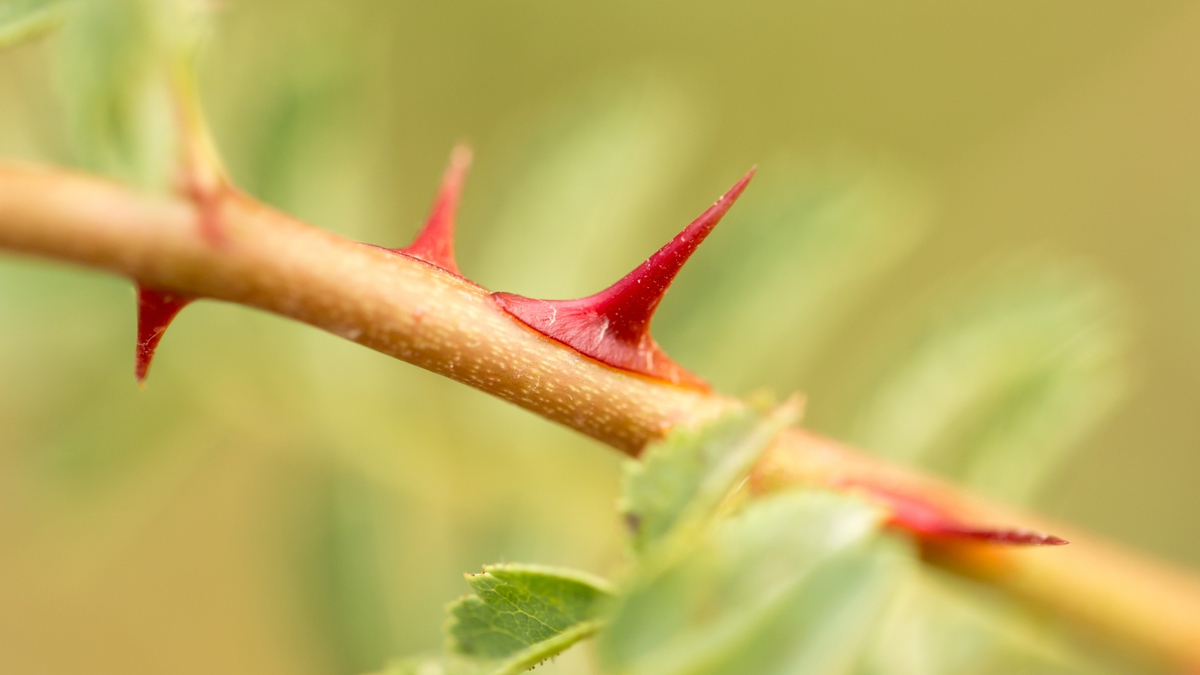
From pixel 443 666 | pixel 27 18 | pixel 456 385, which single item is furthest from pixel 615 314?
pixel 456 385

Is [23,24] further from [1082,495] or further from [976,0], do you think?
[976,0]

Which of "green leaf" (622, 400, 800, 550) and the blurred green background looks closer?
"green leaf" (622, 400, 800, 550)

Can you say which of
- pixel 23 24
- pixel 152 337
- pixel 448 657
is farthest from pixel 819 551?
pixel 23 24

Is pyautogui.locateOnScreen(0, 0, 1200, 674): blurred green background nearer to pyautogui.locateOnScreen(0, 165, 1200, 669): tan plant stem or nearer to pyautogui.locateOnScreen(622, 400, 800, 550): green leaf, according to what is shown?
pyautogui.locateOnScreen(0, 165, 1200, 669): tan plant stem

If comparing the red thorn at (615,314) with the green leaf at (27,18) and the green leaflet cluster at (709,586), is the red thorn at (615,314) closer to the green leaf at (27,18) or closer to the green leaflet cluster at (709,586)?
the green leaflet cluster at (709,586)

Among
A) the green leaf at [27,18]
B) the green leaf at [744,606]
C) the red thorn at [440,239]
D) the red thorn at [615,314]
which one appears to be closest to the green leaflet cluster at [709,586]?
the green leaf at [744,606]

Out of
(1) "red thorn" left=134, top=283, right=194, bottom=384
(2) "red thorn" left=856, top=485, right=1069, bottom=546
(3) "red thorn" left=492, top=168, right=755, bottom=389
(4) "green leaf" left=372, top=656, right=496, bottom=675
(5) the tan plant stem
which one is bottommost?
(4) "green leaf" left=372, top=656, right=496, bottom=675

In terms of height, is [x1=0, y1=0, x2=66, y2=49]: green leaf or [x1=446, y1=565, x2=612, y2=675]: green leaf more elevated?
[x1=0, y1=0, x2=66, y2=49]: green leaf

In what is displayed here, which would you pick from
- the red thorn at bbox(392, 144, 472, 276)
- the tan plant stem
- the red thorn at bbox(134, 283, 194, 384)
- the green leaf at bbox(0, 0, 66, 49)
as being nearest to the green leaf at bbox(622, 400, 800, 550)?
the tan plant stem
